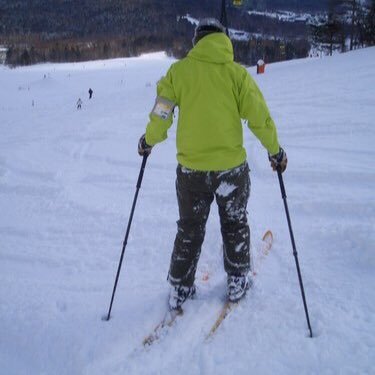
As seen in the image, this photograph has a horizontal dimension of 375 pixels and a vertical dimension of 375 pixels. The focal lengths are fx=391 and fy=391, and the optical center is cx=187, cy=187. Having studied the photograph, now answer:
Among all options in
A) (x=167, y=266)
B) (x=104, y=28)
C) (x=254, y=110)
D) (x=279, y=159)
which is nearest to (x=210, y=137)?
(x=254, y=110)

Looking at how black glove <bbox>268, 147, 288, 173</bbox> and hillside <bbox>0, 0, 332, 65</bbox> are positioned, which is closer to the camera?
black glove <bbox>268, 147, 288, 173</bbox>

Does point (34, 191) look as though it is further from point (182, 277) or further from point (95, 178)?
point (182, 277)

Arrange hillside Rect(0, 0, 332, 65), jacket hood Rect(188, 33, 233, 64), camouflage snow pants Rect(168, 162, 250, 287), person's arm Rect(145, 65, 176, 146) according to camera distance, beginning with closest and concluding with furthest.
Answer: jacket hood Rect(188, 33, 233, 64) < person's arm Rect(145, 65, 176, 146) < camouflage snow pants Rect(168, 162, 250, 287) < hillside Rect(0, 0, 332, 65)

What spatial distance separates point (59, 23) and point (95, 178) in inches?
6087

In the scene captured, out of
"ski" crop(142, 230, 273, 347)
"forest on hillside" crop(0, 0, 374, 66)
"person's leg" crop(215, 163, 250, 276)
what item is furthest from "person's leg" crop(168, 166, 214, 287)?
"forest on hillside" crop(0, 0, 374, 66)

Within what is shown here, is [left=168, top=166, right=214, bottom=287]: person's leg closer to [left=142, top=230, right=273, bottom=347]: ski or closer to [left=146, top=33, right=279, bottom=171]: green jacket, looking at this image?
[left=146, top=33, right=279, bottom=171]: green jacket

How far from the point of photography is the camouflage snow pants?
2602 millimetres

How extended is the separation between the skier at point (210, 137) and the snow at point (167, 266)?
41 cm

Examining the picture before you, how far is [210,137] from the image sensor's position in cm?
249

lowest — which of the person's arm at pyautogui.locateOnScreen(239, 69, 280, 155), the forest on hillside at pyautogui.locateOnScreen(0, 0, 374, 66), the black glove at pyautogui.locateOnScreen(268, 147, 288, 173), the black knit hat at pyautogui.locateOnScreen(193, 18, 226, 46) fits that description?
the black glove at pyautogui.locateOnScreen(268, 147, 288, 173)

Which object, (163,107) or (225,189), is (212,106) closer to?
(163,107)

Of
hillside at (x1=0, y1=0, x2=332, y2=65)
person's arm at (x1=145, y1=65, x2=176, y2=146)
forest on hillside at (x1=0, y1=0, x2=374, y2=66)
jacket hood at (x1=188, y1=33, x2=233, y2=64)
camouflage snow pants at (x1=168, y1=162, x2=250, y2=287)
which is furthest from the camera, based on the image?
hillside at (x1=0, y1=0, x2=332, y2=65)

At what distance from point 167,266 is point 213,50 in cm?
201

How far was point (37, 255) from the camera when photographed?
404cm
